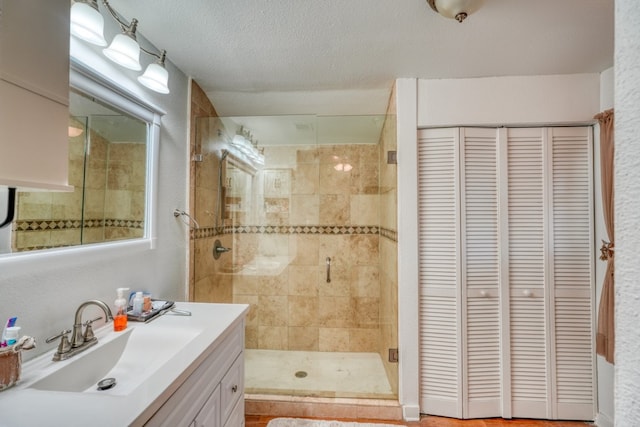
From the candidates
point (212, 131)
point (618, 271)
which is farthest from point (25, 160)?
point (212, 131)

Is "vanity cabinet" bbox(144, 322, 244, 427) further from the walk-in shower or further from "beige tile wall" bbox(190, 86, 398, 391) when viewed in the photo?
"beige tile wall" bbox(190, 86, 398, 391)

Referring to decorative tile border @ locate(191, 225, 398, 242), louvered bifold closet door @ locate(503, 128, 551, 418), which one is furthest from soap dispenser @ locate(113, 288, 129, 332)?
louvered bifold closet door @ locate(503, 128, 551, 418)

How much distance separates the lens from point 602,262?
178 centimetres

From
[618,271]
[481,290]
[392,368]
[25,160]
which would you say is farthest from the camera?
[392,368]

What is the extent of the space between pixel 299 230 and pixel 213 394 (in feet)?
4.92

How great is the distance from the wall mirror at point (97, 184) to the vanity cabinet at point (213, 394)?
2.34 ft

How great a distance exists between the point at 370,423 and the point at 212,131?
7.66ft

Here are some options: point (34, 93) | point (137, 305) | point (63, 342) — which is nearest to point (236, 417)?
point (137, 305)

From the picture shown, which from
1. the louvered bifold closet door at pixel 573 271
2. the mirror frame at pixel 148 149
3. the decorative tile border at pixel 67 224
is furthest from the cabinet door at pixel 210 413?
the louvered bifold closet door at pixel 573 271

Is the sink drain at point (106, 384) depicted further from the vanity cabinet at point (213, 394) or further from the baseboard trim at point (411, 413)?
the baseboard trim at point (411, 413)

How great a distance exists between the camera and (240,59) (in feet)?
5.55

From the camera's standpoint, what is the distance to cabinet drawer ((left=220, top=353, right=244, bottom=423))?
1.19 m

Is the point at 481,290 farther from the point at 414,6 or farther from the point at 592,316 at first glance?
the point at 414,6

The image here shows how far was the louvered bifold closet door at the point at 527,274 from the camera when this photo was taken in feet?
6.00
